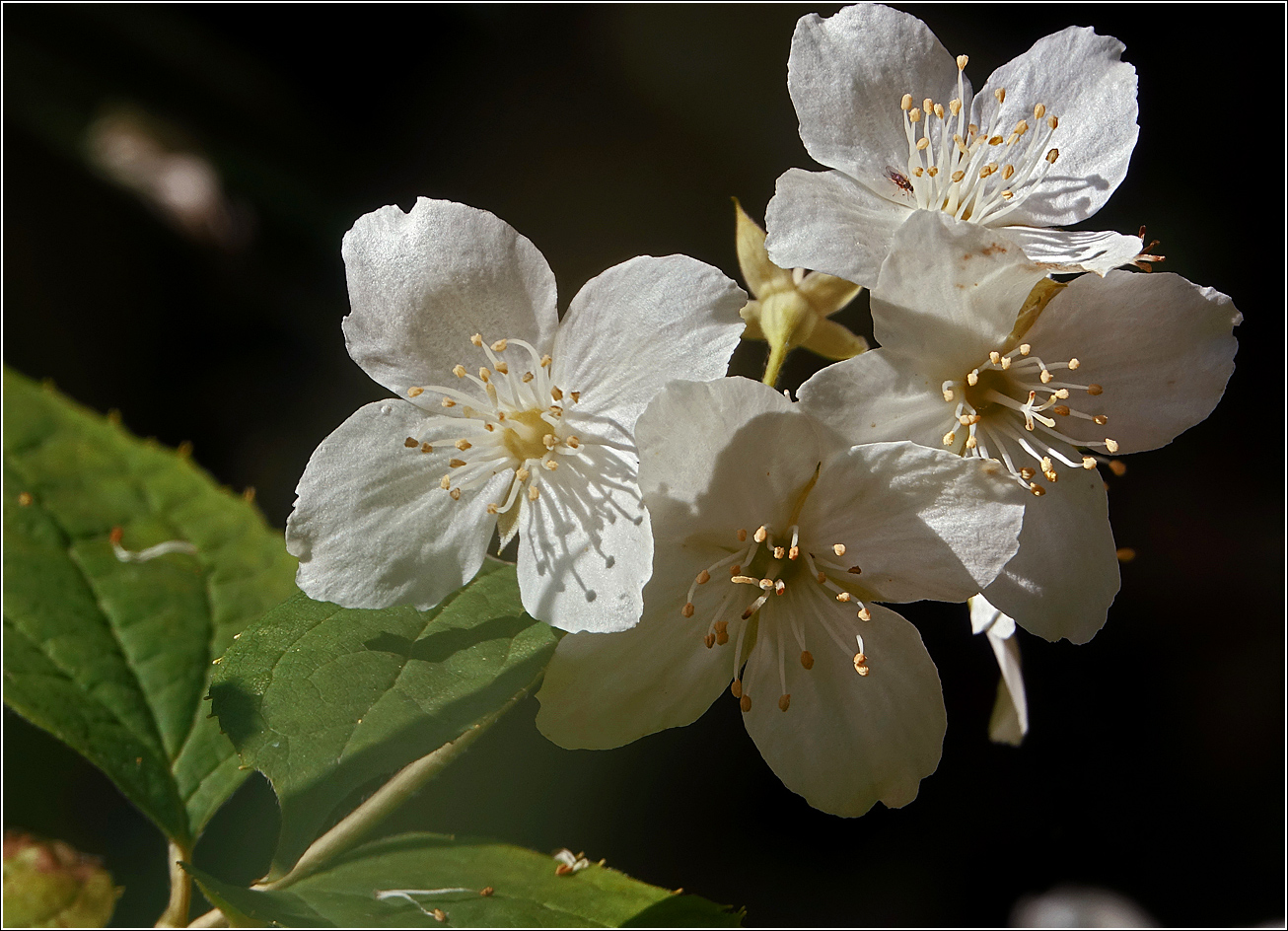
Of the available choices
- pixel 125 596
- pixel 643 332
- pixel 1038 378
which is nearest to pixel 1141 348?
pixel 1038 378

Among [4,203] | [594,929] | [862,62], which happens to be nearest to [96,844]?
[594,929]

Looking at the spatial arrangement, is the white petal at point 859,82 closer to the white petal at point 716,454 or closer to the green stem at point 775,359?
the green stem at point 775,359

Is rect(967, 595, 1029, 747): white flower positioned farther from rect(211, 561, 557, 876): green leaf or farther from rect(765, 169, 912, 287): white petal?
rect(211, 561, 557, 876): green leaf

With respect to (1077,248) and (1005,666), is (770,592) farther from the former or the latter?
(1077,248)

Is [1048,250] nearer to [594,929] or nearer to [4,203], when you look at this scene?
[594,929]

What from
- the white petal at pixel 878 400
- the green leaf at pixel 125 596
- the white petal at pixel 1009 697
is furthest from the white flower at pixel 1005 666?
the green leaf at pixel 125 596

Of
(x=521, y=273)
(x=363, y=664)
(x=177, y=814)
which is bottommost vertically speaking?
(x=177, y=814)
